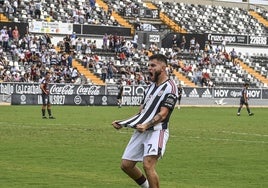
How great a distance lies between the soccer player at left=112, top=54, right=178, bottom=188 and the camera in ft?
39.6

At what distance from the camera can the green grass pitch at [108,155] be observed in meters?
15.8

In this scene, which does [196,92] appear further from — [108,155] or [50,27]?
[108,155]

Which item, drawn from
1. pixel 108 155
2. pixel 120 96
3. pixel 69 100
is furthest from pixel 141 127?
pixel 120 96

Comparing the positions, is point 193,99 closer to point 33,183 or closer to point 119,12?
point 119,12

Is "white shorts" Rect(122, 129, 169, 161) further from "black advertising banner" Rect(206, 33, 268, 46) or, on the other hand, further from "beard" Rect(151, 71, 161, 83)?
"black advertising banner" Rect(206, 33, 268, 46)

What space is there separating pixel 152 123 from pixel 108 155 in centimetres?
883

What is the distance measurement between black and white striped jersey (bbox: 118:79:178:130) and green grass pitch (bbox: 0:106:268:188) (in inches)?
→ 119

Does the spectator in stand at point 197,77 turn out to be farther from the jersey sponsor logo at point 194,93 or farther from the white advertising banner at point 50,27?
the white advertising banner at point 50,27

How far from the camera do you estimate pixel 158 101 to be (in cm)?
1230

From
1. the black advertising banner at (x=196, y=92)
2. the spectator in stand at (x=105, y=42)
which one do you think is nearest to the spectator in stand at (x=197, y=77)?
the black advertising banner at (x=196, y=92)

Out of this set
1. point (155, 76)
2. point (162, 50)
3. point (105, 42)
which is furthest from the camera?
point (162, 50)

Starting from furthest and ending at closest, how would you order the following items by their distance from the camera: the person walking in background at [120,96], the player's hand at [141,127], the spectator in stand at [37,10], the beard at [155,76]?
the spectator in stand at [37,10] → the person walking in background at [120,96] → the beard at [155,76] → the player's hand at [141,127]

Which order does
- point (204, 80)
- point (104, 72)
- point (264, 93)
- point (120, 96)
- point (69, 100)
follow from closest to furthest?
point (69, 100) < point (120, 96) < point (104, 72) < point (264, 93) < point (204, 80)

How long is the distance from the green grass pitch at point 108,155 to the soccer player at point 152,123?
2749 mm
